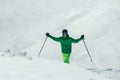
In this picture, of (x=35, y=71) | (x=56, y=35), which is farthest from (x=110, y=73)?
(x=56, y=35)

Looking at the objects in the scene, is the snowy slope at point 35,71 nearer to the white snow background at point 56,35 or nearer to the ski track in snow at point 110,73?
the white snow background at point 56,35

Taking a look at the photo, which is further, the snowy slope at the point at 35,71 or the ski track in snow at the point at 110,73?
the ski track in snow at the point at 110,73

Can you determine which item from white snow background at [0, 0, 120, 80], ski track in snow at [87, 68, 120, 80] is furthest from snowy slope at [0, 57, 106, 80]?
ski track in snow at [87, 68, 120, 80]

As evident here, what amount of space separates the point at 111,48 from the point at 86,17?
5.39 meters

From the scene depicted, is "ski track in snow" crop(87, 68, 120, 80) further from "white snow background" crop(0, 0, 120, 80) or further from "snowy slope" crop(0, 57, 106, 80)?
"snowy slope" crop(0, 57, 106, 80)

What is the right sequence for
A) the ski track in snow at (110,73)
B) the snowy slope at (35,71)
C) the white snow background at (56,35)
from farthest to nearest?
the ski track in snow at (110,73) < the white snow background at (56,35) < the snowy slope at (35,71)

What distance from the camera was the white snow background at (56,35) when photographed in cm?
811

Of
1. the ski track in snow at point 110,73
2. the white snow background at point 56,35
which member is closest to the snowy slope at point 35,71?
the white snow background at point 56,35

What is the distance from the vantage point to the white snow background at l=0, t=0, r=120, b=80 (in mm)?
8109

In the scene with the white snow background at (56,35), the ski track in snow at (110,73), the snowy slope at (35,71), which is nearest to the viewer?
the snowy slope at (35,71)

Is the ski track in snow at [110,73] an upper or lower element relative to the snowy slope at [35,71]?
upper

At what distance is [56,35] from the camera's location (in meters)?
22.7

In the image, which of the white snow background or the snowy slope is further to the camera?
the white snow background

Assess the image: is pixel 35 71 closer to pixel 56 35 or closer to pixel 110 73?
pixel 110 73
